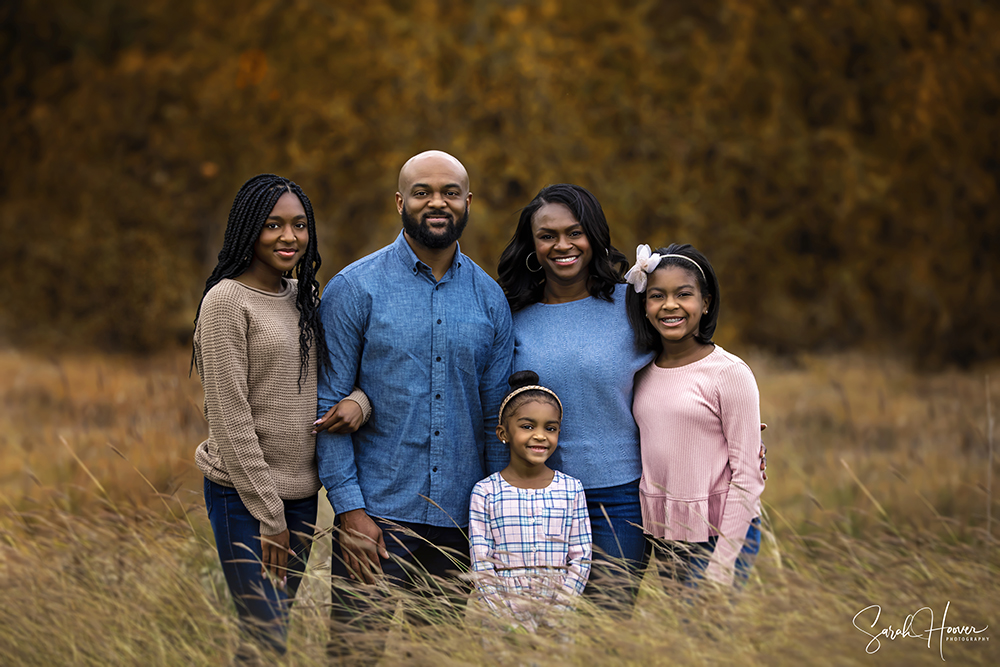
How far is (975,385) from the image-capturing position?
26.2 feet

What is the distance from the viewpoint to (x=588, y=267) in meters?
3.31

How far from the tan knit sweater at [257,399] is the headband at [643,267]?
108 centimetres

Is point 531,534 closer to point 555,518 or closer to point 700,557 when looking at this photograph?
point 555,518

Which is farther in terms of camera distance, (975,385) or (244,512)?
(975,385)

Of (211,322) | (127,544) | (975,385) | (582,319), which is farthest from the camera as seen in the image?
(975,385)

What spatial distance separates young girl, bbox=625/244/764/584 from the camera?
2.92 metres

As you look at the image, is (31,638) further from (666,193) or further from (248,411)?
(666,193)

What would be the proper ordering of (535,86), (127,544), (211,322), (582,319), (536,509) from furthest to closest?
(535,86)
(127,544)
(582,319)
(536,509)
(211,322)

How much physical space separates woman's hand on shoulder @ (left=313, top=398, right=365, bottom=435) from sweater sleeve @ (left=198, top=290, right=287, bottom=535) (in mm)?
225

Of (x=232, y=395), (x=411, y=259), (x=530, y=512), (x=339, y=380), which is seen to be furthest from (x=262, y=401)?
(x=530, y=512)

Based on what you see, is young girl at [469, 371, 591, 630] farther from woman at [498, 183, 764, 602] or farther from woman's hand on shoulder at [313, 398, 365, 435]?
woman's hand on shoulder at [313, 398, 365, 435]

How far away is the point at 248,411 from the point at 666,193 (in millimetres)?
7299

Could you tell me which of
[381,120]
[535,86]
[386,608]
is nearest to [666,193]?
[535,86]
